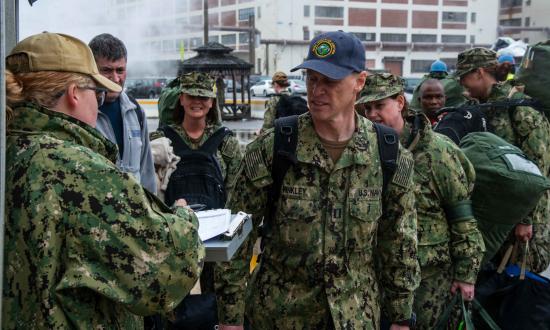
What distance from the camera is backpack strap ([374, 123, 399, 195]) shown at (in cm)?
260

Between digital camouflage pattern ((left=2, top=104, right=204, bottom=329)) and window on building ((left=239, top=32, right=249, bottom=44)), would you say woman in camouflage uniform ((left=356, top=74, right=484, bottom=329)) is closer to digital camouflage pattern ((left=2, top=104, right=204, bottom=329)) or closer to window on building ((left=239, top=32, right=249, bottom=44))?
digital camouflage pattern ((left=2, top=104, right=204, bottom=329))

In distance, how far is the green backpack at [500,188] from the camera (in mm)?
3467

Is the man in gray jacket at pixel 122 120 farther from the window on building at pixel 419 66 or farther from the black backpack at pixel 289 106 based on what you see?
the window on building at pixel 419 66

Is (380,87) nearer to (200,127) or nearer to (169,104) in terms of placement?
(200,127)

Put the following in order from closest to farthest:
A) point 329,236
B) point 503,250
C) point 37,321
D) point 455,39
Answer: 1. point 37,321
2. point 329,236
3. point 503,250
4. point 455,39

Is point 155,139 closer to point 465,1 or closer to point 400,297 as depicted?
point 400,297

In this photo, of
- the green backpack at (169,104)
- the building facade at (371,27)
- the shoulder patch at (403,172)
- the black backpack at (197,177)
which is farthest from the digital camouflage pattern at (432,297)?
the building facade at (371,27)

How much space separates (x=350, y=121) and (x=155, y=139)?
1.92m

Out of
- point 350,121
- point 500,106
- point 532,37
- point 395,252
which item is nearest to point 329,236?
point 395,252

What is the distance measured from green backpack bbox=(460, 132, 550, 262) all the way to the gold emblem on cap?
1.44 metres

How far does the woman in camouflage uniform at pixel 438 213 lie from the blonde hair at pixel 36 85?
1.92 metres

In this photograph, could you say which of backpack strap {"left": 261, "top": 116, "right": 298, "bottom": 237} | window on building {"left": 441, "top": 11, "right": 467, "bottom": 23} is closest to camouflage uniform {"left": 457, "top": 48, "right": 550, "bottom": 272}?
backpack strap {"left": 261, "top": 116, "right": 298, "bottom": 237}

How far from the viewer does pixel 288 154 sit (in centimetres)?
254

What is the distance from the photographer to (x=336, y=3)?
63.8 meters
